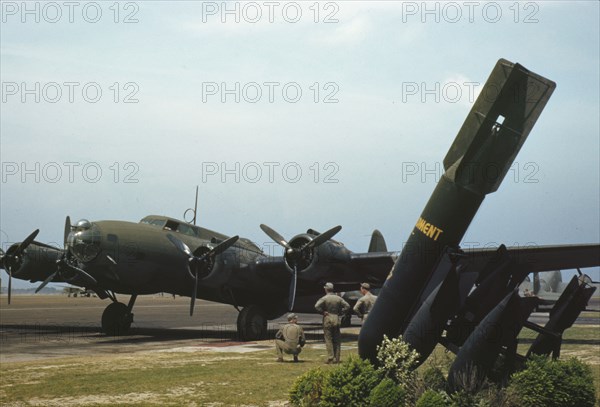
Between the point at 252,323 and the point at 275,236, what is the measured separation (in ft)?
10.5

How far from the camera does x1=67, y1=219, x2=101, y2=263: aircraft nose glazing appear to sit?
2169 centimetres

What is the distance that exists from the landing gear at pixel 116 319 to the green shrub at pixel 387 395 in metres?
18.1

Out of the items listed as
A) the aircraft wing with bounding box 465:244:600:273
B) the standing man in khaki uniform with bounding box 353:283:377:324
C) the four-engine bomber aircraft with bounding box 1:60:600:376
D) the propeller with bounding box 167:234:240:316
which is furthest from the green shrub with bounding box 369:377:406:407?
the propeller with bounding box 167:234:240:316

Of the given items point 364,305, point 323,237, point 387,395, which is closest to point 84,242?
point 323,237

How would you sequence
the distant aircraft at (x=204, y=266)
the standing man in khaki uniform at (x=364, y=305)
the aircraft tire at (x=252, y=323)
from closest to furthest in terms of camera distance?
the standing man in khaki uniform at (x=364, y=305)
the distant aircraft at (x=204, y=266)
the aircraft tire at (x=252, y=323)

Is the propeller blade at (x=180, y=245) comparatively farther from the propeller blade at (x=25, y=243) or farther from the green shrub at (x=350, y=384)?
the green shrub at (x=350, y=384)

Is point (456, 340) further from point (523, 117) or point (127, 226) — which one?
point (127, 226)

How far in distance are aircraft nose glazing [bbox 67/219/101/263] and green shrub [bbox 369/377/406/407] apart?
14757 millimetres

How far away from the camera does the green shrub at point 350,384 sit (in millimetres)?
9070

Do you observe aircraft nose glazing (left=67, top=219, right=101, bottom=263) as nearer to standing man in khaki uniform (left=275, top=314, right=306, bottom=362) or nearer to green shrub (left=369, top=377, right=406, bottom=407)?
standing man in khaki uniform (left=275, top=314, right=306, bottom=362)

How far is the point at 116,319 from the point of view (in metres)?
25.6

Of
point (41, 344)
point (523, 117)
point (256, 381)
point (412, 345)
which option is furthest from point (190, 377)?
point (41, 344)

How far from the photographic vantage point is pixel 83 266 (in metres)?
22.4

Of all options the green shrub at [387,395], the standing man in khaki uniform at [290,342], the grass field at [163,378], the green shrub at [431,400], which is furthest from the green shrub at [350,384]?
the standing man in khaki uniform at [290,342]
